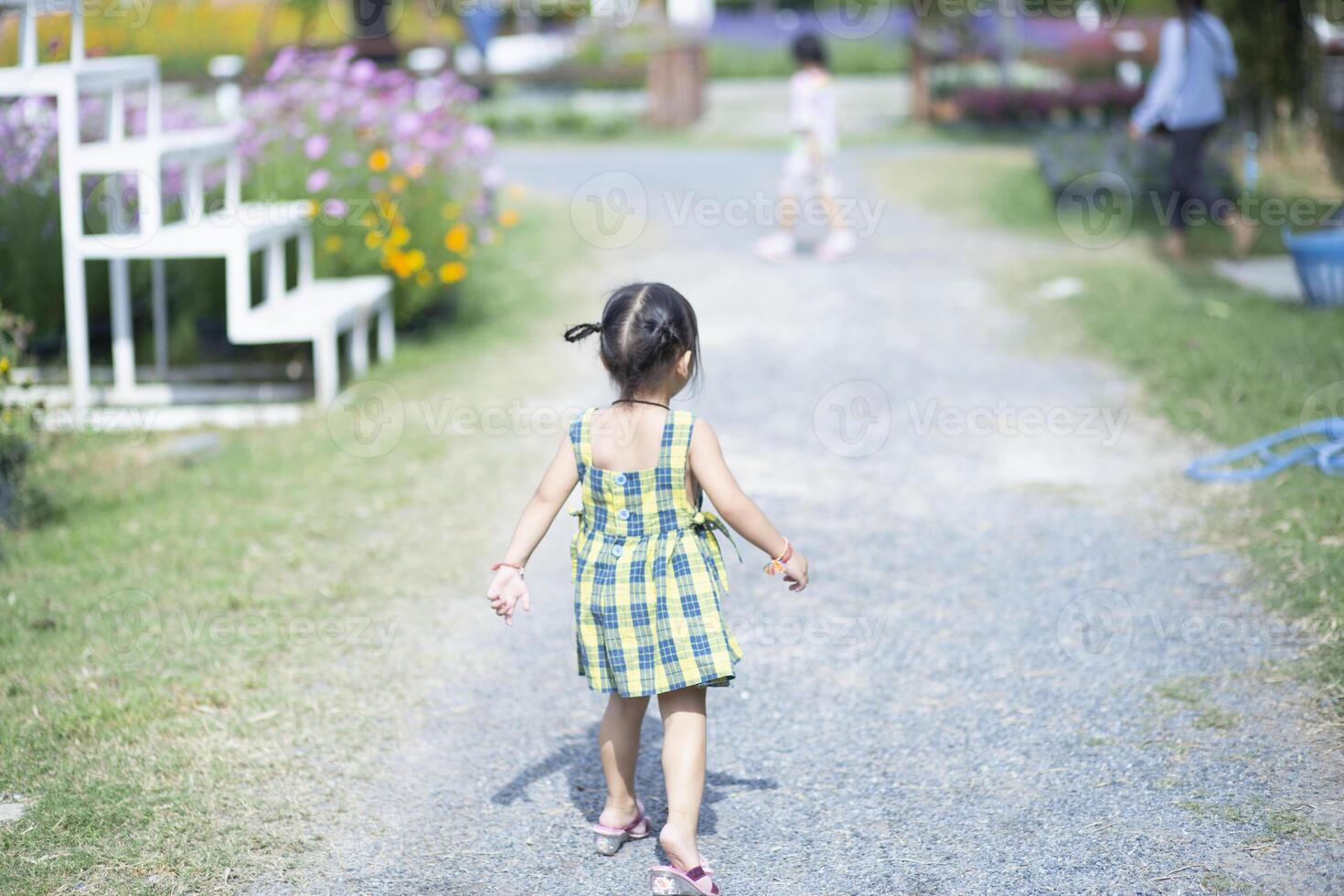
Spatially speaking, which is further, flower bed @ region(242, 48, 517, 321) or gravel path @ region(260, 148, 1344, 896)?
flower bed @ region(242, 48, 517, 321)

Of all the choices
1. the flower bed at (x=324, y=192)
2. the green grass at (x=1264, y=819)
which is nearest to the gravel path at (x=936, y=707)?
the green grass at (x=1264, y=819)

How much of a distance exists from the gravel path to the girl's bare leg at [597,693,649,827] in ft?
0.32

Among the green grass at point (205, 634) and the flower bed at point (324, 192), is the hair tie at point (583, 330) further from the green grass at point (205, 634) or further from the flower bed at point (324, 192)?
the flower bed at point (324, 192)

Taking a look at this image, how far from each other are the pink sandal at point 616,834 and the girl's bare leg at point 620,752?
0.01 meters

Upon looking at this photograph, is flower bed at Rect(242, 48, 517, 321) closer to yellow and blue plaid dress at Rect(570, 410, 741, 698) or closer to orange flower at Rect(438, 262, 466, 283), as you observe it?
orange flower at Rect(438, 262, 466, 283)

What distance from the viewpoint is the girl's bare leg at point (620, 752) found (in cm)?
318

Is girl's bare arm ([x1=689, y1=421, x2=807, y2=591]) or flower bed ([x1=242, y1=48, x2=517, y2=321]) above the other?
flower bed ([x1=242, y1=48, x2=517, y2=321])

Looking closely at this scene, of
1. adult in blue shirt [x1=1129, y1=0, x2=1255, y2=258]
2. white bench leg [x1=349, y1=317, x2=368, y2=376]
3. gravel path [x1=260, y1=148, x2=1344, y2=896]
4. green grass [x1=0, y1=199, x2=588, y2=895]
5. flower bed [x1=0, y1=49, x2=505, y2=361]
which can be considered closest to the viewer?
gravel path [x1=260, y1=148, x2=1344, y2=896]

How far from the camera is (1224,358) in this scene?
22.9 feet

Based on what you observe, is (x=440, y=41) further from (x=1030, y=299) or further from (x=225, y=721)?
(x=225, y=721)

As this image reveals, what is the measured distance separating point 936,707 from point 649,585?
4.02ft

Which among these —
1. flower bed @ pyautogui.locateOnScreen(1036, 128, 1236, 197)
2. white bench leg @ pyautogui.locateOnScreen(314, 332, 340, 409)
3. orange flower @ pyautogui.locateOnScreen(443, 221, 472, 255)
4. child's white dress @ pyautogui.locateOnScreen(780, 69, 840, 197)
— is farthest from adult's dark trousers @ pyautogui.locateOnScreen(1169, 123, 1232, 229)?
white bench leg @ pyautogui.locateOnScreen(314, 332, 340, 409)

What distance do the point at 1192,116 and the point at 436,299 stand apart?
520 centimetres

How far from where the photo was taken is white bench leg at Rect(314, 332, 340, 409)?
6.78 m
